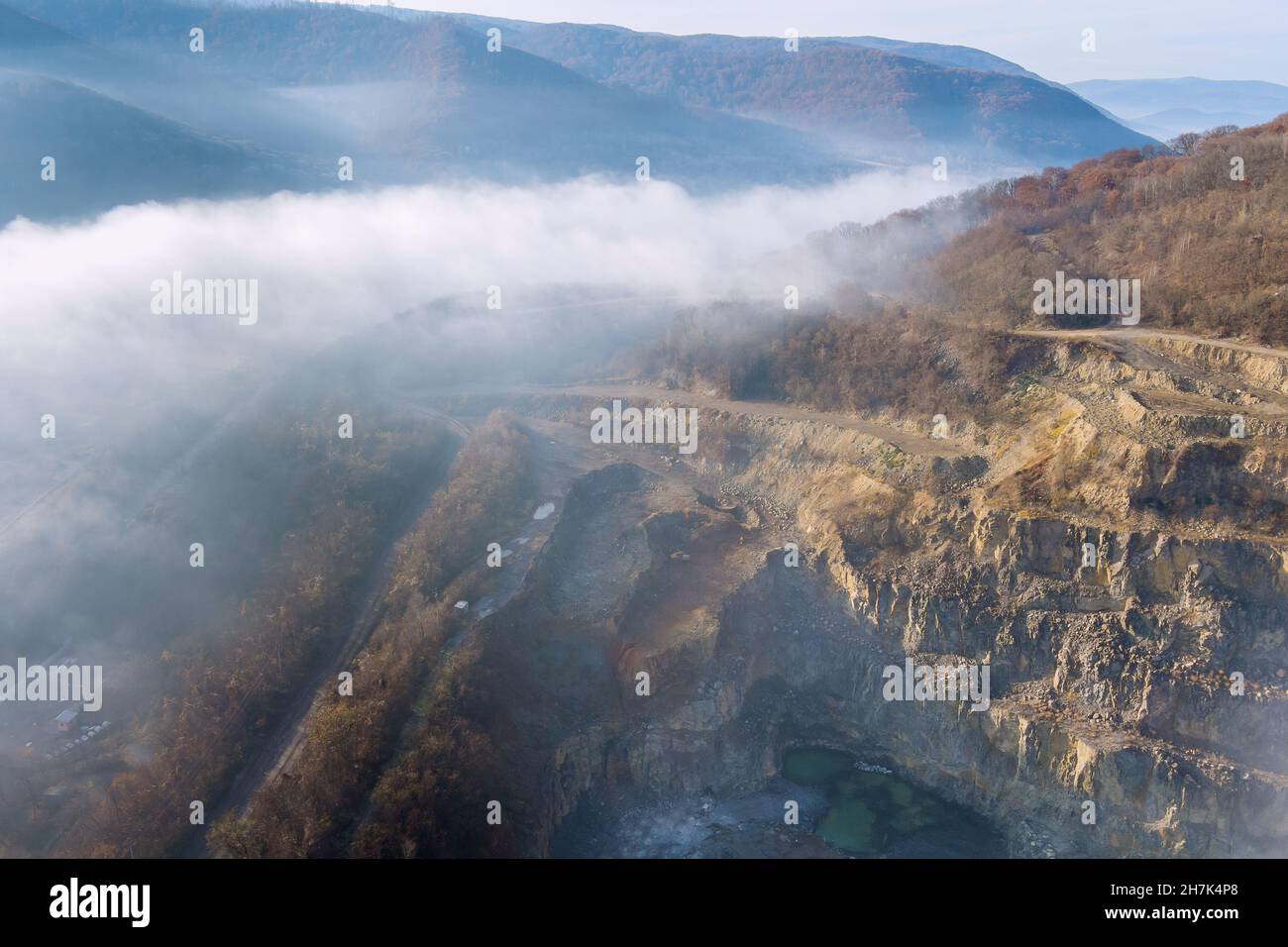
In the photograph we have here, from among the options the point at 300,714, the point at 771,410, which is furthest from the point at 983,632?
the point at 300,714

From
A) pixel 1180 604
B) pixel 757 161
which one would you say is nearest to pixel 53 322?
pixel 1180 604

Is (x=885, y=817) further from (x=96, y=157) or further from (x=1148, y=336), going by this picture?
(x=96, y=157)

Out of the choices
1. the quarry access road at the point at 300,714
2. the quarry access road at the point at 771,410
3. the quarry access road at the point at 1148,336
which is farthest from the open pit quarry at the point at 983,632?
the quarry access road at the point at 300,714

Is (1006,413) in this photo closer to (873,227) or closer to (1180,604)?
(1180,604)

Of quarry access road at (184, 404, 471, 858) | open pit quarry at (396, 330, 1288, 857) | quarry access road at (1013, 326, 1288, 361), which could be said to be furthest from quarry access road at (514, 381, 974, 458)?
quarry access road at (184, 404, 471, 858)

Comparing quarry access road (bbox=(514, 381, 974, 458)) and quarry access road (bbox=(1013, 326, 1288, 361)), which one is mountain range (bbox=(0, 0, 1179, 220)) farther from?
quarry access road (bbox=(1013, 326, 1288, 361))
